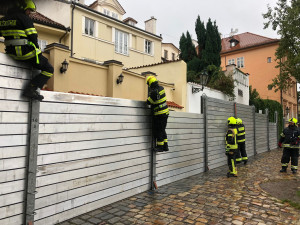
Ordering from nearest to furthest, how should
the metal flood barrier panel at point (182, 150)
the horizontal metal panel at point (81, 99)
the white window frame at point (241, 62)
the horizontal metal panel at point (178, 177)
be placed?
the horizontal metal panel at point (81, 99) → the horizontal metal panel at point (178, 177) → the metal flood barrier panel at point (182, 150) → the white window frame at point (241, 62)

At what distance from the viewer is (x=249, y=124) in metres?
11.7

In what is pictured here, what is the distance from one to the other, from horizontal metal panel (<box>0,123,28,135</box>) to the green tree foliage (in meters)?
23.9

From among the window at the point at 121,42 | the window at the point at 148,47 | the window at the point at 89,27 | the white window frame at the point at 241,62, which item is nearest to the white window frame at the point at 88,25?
the window at the point at 89,27

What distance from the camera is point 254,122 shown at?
12.2m

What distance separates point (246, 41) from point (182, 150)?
3763 cm

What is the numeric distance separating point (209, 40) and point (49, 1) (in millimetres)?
15644

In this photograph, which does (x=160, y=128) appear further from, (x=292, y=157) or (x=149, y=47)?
(x=149, y=47)

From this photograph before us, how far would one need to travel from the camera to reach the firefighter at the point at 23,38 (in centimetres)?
300

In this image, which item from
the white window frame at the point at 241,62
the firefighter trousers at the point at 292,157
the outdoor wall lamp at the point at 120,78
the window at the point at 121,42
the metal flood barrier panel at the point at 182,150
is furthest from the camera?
the white window frame at the point at 241,62

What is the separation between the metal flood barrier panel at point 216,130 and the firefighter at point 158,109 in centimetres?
303

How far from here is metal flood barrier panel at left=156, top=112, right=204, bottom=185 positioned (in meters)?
5.93

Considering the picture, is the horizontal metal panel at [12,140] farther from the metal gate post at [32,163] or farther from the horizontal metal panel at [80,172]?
the horizontal metal panel at [80,172]

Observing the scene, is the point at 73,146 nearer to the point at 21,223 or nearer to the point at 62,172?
the point at 62,172

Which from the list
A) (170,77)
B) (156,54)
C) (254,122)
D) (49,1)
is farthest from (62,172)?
(156,54)
